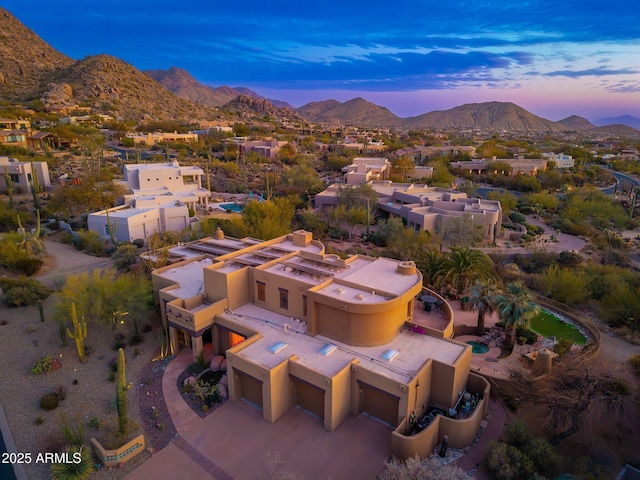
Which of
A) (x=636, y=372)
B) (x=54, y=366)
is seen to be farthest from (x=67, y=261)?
(x=636, y=372)

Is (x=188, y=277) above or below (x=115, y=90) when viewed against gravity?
below

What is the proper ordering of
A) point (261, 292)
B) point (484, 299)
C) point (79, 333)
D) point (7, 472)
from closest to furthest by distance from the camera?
point (7, 472) < point (79, 333) < point (261, 292) < point (484, 299)

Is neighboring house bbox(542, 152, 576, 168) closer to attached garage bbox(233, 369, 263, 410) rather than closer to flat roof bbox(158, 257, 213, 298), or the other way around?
flat roof bbox(158, 257, 213, 298)

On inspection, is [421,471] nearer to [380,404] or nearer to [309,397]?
[380,404]

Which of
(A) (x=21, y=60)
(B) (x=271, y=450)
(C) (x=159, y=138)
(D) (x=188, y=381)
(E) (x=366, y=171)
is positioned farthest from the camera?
(A) (x=21, y=60)

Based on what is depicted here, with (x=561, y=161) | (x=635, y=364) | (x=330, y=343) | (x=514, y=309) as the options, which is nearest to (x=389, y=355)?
(x=330, y=343)

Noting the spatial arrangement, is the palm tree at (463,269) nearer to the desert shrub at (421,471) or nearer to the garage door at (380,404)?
the garage door at (380,404)

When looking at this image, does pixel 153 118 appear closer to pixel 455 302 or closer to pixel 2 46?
pixel 2 46
